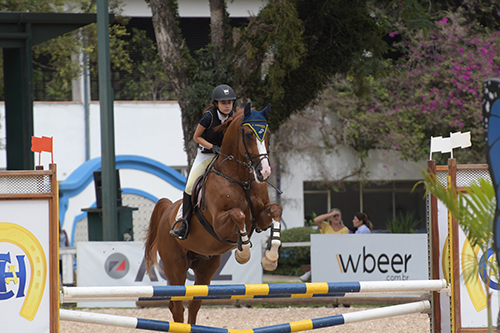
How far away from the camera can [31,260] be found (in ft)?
12.6

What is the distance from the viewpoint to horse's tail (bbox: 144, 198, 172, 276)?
6270 mm

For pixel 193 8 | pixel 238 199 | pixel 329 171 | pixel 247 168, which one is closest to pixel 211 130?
pixel 247 168

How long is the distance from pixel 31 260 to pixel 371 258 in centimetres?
551

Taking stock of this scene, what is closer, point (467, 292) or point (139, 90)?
point (467, 292)

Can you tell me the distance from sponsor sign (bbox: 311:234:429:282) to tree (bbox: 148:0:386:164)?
8.13 ft

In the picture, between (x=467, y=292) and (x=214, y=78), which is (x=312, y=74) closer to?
(x=214, y=78)

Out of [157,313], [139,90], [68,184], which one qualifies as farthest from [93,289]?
[139,90]

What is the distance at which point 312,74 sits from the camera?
10156 millimetres

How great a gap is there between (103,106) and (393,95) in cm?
1013

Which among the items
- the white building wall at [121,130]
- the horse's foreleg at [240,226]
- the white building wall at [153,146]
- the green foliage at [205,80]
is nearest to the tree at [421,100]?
the white building wall at [153,146]

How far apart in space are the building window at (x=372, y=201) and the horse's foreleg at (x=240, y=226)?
14650 millimetres

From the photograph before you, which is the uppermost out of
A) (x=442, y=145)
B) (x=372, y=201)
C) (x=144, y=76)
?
(x=144, y=76)

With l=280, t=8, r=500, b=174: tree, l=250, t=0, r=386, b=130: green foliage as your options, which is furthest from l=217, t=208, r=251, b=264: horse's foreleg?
l=280, t=8, r=500, b=174: tree

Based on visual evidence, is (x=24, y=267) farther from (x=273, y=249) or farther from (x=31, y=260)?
(x=273, y=249)
